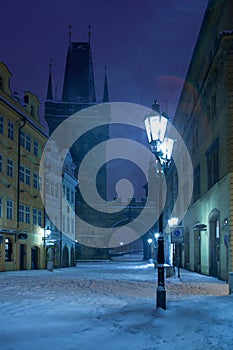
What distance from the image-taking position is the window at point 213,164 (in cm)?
2542

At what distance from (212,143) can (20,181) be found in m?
17.4

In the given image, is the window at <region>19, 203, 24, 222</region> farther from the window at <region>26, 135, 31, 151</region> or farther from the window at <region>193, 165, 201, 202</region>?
the window at <region>193, 165, 201, 202</region>

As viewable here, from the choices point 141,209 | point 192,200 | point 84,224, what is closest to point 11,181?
point 192,200

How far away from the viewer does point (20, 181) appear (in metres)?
38.1

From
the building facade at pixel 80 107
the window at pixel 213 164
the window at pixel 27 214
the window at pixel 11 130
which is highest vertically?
the building facade at pixel 80 107

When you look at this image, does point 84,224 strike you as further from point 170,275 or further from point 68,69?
point 170,275

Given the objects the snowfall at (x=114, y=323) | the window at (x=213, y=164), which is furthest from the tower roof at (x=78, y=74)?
the snowfall at (x=114, y=323)

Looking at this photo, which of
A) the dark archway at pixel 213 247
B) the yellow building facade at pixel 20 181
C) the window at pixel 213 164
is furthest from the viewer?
the yellow building facade at pixel 20 181

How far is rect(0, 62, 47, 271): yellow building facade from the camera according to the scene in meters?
34.7

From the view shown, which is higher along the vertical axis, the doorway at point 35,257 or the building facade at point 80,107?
the building facade at point 80,107

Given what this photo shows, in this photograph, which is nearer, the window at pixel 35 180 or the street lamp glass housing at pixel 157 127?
the street lamp glass housing at pixel 157 127

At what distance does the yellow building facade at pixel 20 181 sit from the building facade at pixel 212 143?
12376 millimetres

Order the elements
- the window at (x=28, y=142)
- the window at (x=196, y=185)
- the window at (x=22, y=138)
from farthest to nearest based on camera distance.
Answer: the window at (x=28, y=142), the window at (x=22, y=138), the window at (x=196, y=185)

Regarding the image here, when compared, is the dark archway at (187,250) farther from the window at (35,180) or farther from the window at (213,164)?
the window at (35,180)
